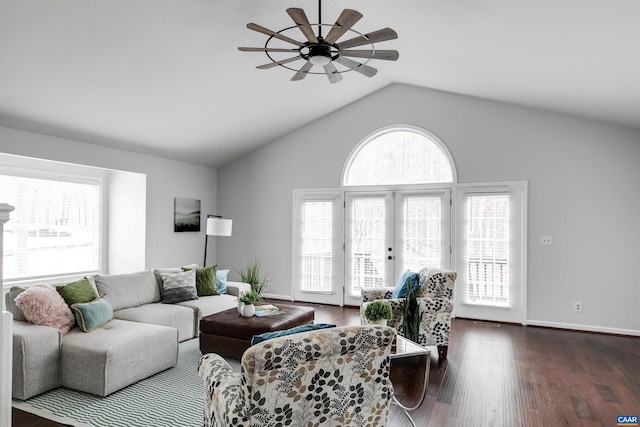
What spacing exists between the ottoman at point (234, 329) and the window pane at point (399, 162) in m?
3.04

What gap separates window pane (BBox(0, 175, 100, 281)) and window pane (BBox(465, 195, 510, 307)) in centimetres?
576

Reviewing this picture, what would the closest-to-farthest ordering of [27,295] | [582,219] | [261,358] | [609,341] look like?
[261,358] → [27,295] → [609,341] → [582,219]

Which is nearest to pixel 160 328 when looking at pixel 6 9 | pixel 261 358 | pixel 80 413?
pixel 80 413

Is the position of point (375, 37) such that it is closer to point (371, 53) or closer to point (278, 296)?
point (371, 53)

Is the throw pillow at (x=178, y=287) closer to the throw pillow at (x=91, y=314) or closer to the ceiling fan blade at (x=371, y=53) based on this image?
the throw pillow at (x=91, y=314)

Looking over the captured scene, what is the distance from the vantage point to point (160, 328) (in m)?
3.52

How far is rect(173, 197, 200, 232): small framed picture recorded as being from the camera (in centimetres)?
656

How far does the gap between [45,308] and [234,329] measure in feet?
5.17

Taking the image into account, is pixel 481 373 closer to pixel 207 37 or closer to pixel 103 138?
pixel 207 37

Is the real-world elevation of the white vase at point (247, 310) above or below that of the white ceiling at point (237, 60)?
below

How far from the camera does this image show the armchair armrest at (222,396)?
160 cm

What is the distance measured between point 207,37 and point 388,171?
3.45 m

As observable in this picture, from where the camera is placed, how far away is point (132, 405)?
9.37 feet

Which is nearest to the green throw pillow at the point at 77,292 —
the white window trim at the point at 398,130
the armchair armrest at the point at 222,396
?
the armchair armrest at the point at 222,396
